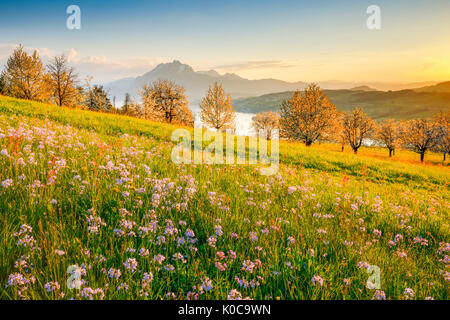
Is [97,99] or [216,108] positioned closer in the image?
[216,108]

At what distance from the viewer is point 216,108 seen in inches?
2012

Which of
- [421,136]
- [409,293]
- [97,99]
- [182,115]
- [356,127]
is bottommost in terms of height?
[409,293]

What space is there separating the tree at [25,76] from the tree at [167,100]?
2130cm

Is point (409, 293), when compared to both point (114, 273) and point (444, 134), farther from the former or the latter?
point (444, 134)

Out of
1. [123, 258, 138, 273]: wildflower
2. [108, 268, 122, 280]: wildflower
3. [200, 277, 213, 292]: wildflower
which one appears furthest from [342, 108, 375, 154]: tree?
[108, 268, 122, 280]: wildflower

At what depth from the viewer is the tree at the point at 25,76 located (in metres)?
44.5

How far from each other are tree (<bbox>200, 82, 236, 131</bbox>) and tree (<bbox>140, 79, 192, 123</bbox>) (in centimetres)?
822

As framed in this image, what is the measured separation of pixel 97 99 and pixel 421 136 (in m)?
98.7

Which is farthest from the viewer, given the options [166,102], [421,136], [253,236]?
[421,136]

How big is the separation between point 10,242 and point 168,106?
191 ft

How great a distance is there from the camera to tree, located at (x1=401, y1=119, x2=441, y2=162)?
2377 inches

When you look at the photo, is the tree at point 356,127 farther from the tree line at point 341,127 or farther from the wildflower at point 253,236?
the wildflower at point 253,236

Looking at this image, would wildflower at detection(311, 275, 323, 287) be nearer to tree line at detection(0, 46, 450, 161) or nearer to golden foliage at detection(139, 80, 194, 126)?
tree line at detection(0, 46, 450, 161)

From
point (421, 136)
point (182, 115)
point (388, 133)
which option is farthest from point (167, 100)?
point (388, 133)
